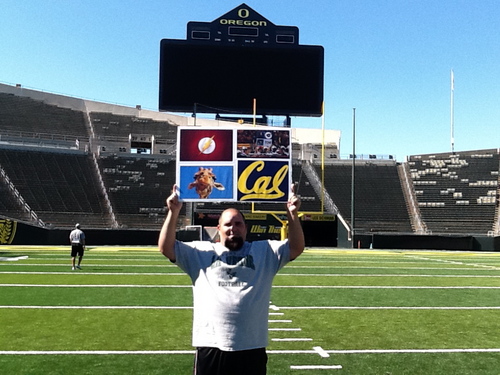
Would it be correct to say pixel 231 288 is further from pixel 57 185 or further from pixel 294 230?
pixel 57 185

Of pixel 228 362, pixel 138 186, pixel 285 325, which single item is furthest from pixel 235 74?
pixel 228 362

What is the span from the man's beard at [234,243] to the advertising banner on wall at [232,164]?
6.73m

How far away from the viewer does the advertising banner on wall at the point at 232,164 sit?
11.3 m

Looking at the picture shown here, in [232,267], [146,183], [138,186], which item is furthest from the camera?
[146,183]

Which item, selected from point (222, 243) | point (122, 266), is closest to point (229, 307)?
point (222, 243)

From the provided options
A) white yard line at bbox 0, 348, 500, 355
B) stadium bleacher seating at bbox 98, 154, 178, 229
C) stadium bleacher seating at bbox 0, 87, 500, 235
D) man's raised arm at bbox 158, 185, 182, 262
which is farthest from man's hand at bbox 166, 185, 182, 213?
stadium bleacher seating at bbox 98, 154, 178, 229

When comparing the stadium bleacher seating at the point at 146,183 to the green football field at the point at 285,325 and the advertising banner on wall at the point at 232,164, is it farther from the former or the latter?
the green football field at the point at 285,325

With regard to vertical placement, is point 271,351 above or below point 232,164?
below

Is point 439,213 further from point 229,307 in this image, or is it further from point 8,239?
point 229,307

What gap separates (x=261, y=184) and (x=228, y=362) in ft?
35.6

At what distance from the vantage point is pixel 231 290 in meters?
2.68

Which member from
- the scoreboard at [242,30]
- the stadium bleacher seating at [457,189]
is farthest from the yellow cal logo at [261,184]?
the stadium bleacher seating at [457,189]

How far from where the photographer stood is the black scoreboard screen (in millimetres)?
31312

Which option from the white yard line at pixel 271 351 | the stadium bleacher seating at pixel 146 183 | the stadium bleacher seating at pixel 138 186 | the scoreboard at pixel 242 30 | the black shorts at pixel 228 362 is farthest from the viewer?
the stadium bleacher seating at pixel 138 186
